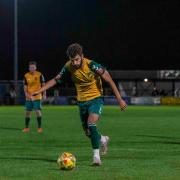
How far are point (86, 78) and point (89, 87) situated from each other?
213 millimetres

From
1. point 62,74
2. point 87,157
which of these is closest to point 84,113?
point 62,74

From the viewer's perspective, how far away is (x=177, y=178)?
32.0 ft

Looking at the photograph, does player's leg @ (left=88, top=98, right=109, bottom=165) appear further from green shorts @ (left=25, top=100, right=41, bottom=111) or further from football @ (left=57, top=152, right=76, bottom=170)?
green shorts @ (left=25, top=100, right=41, bottom=111)

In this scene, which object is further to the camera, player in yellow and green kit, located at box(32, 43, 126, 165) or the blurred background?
the blurred background

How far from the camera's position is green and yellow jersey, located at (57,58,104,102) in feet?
38.3

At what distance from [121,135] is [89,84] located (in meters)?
8.44

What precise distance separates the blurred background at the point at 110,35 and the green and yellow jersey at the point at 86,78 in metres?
54.9

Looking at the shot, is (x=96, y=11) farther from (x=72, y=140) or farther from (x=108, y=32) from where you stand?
(x=72, y=140)

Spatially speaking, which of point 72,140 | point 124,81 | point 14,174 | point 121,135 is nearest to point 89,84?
point 14,174

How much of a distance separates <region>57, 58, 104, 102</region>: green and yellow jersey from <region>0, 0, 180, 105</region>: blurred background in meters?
54.9

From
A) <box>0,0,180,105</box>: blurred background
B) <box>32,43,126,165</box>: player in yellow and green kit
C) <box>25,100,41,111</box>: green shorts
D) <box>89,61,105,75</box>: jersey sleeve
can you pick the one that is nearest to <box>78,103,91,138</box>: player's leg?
<box>32,43,126,165</box>: player in yellow and green kit

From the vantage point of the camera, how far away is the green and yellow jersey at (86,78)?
459 inches

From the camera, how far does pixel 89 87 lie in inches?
469

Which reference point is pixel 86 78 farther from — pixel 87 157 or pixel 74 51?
pixel 87 157
